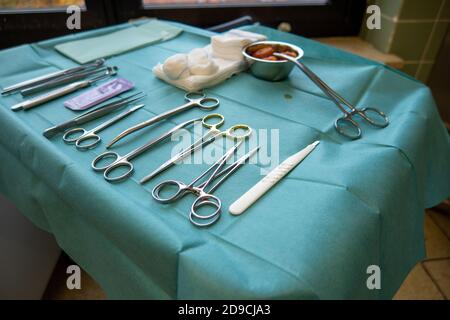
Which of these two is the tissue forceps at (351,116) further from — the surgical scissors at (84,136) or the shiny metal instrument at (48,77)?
the shiny metal instrument at (48,77)

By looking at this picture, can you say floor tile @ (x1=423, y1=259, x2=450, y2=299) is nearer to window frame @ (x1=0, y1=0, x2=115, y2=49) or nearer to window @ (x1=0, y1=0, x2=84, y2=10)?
window frame @ (x1=0, y1=0, x2=115, y2=49)

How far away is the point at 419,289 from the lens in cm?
122

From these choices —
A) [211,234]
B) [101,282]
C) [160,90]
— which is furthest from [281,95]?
[101,282]

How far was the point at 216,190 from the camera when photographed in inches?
Answer: 21.4

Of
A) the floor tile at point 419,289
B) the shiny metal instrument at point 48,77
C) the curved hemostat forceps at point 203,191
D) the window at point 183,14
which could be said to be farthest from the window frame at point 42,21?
the floor tile at point 419,289

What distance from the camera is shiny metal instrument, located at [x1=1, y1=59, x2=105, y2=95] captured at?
0.81 m

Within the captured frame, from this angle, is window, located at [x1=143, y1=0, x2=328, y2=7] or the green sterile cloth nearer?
the green sterile cloth

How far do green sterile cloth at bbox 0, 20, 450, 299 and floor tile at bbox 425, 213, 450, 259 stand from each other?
0.70 m

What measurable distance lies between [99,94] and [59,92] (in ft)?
0.33

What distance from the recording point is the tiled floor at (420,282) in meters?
1.20

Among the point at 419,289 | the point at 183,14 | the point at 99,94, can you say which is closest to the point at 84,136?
the point at 99,94

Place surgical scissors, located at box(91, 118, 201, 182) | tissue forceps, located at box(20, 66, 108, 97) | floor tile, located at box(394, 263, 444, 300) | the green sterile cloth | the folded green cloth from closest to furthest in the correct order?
the green sterile cloth < surgical scissors, located at box(91, 118, 201, 182) < tissue forceps, located at box(20, 66, 108, 97) < the folded green cloth < floor tile, located at box(394, 263, 444, 300)

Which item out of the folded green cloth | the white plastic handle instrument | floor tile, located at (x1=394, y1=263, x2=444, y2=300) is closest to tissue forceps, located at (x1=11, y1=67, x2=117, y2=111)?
the folded green cloth

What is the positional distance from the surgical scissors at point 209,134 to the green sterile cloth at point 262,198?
2 cm
